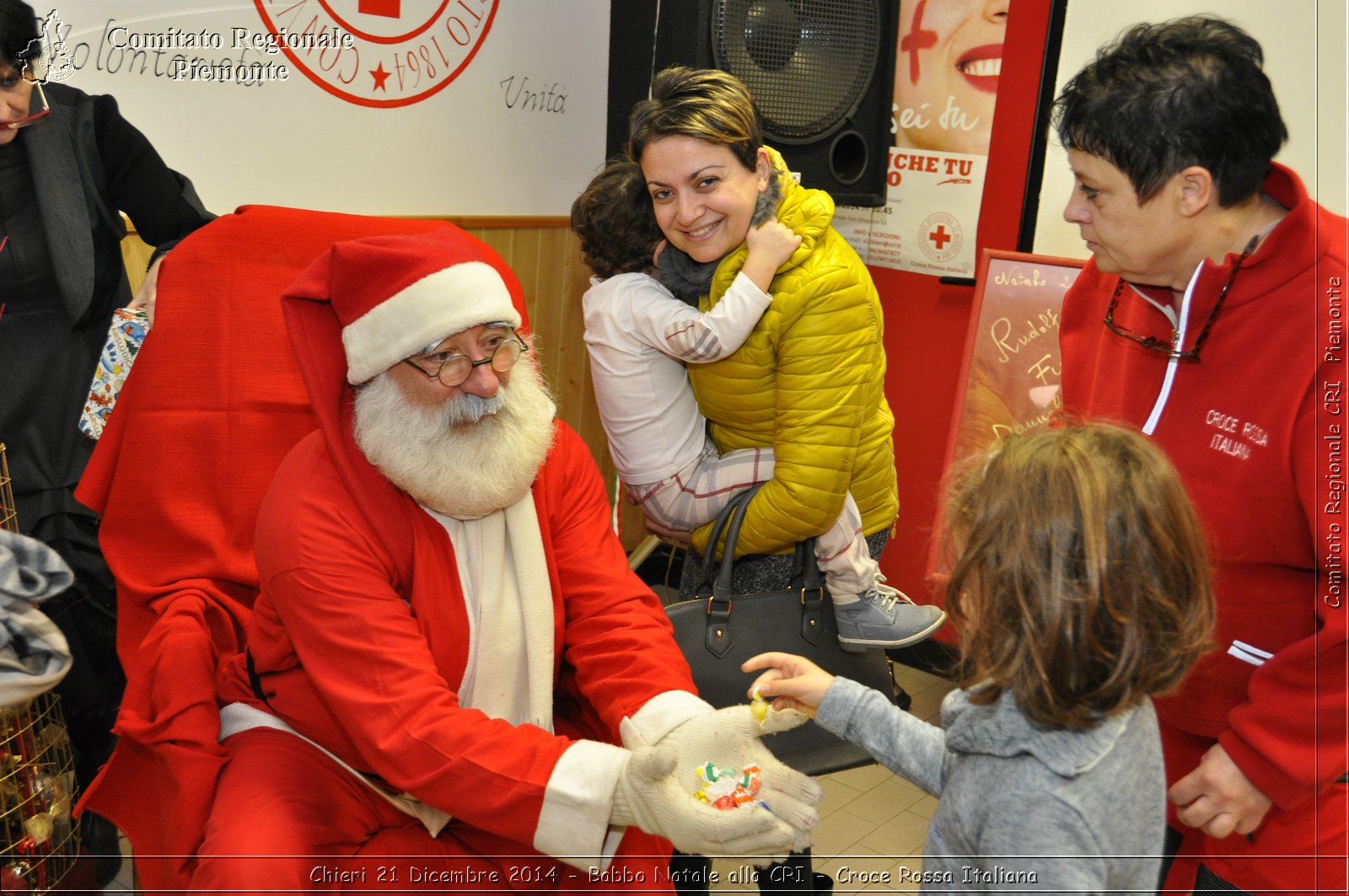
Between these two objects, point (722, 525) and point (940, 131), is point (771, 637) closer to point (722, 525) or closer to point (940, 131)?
point (722, 525)

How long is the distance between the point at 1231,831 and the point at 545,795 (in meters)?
0.89

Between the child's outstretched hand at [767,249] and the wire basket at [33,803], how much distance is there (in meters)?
1.50

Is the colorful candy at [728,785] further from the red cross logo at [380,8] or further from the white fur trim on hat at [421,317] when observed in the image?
the red cross logo at [380,8]

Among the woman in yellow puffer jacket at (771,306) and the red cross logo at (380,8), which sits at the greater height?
the red cross logo at (380,8)

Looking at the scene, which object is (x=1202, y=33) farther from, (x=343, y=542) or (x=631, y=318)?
(x=343, y=542)

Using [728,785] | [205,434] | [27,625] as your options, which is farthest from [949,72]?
[27,625]

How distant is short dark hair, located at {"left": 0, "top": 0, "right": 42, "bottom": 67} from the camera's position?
6.48 ft

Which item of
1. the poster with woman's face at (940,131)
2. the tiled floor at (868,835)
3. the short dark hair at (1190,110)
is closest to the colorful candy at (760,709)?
the short dark hair at (1190,110)

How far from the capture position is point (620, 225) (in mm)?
2273

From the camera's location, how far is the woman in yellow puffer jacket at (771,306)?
212 cm

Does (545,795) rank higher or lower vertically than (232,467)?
lower

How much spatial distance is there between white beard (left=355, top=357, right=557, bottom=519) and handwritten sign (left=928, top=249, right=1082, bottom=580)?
5.16 ft

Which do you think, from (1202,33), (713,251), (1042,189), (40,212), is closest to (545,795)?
(713,251)

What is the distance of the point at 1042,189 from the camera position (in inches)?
128
